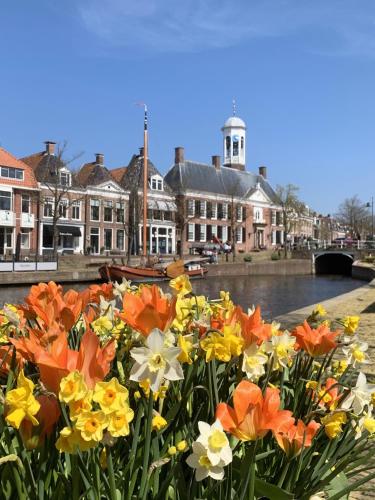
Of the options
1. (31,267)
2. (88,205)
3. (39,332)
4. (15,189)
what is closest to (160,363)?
(39,332)

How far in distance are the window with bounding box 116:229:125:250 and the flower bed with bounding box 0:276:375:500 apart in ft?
128

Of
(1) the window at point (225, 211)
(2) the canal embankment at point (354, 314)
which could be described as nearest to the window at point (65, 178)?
(1) the window at point (225, 211)

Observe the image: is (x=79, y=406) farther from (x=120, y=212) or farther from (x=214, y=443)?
(x=120, y=212)

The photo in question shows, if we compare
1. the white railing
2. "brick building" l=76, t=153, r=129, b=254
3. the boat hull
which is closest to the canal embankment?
the boat hull

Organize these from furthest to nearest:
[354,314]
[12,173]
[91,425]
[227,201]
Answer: [227,201], [12,173], [354,314], [91,425]

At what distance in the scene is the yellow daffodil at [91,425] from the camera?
1.05 m

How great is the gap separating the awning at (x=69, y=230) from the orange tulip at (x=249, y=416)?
118ft

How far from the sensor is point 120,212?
40.4 meters

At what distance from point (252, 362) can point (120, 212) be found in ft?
129

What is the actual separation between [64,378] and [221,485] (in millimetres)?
528

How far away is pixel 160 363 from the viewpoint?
47.2 inches

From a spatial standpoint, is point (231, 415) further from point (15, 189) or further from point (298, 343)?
point (15, 189)

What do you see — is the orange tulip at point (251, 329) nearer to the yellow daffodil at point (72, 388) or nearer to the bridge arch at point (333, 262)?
the yellow daffodil at point (72, 388)

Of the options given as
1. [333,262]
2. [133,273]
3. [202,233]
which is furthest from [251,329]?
[333,262]
